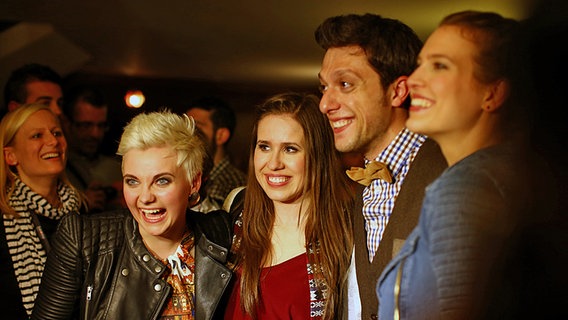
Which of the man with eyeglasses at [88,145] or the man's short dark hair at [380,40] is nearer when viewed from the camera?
the man's short dark hair at [380,40]

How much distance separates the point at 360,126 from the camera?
1496mm

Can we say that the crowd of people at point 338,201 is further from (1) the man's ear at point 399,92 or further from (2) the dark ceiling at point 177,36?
(2) the dark ceiling at point 177,36

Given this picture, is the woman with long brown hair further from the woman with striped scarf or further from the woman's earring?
the woman with striped scarf

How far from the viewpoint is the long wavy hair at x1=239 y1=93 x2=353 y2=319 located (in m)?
1.83

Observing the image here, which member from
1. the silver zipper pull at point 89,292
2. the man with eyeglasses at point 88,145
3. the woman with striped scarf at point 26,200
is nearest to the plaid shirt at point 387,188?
the silver zipper pull at point 89,292

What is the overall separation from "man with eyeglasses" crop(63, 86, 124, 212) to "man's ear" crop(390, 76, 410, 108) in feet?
6.16

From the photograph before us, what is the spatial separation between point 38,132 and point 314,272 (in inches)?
47.6

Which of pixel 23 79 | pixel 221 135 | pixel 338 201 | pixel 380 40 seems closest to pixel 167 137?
pixel 338 201

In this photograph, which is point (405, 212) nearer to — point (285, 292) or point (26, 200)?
point (285, 292)

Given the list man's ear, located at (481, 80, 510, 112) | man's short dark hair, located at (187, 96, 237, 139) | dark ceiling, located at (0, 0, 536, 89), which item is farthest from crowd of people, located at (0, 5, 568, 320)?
man's short dark hair, located at (187, 96, 237, 139)

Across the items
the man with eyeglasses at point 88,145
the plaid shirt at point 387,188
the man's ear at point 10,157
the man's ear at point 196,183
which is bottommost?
the plaid shirt at point 387,188

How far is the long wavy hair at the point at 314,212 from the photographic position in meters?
1.83

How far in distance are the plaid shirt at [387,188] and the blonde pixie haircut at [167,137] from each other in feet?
1.90

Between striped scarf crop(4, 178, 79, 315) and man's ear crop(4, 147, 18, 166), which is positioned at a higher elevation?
man's ear crop(4, 147, 18, 166)
